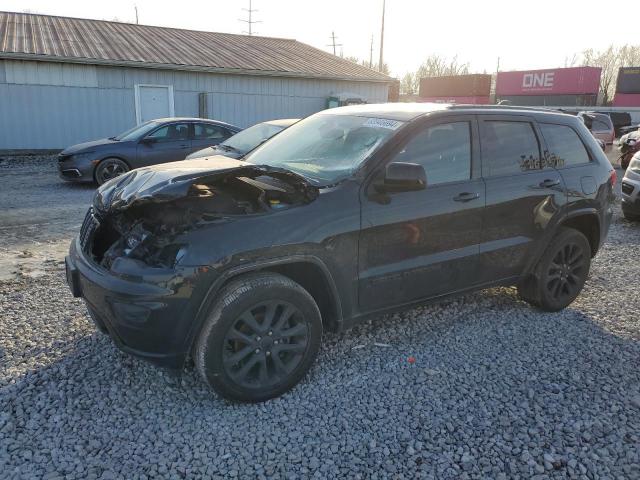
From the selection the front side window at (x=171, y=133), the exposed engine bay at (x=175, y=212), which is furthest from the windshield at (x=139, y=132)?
the exposed engine bay at (x=175, y=212)

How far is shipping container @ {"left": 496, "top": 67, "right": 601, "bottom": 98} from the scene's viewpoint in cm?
3778

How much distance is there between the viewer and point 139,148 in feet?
33.9

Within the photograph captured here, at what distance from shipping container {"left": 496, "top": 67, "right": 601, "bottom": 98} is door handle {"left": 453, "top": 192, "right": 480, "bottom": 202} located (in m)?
40.6

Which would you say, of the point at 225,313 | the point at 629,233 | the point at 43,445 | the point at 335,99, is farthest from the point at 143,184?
the point at 335,99

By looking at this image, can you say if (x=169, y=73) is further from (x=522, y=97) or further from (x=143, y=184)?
(x=522, y=97)

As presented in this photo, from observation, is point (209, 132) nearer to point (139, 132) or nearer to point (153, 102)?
point (139, 132)

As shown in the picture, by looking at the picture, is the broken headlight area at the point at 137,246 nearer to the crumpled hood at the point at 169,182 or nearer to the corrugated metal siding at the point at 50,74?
the crumpled hood at the point at 169,182

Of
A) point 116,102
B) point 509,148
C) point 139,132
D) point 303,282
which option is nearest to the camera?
point 303,282

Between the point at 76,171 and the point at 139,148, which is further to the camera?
the point at 139,148

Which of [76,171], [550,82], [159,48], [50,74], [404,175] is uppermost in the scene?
[550,82]

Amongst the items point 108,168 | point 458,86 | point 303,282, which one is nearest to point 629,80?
point 458,86

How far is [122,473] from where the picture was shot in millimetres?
2445

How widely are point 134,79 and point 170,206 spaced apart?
15.3 meters

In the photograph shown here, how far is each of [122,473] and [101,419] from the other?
503mm
